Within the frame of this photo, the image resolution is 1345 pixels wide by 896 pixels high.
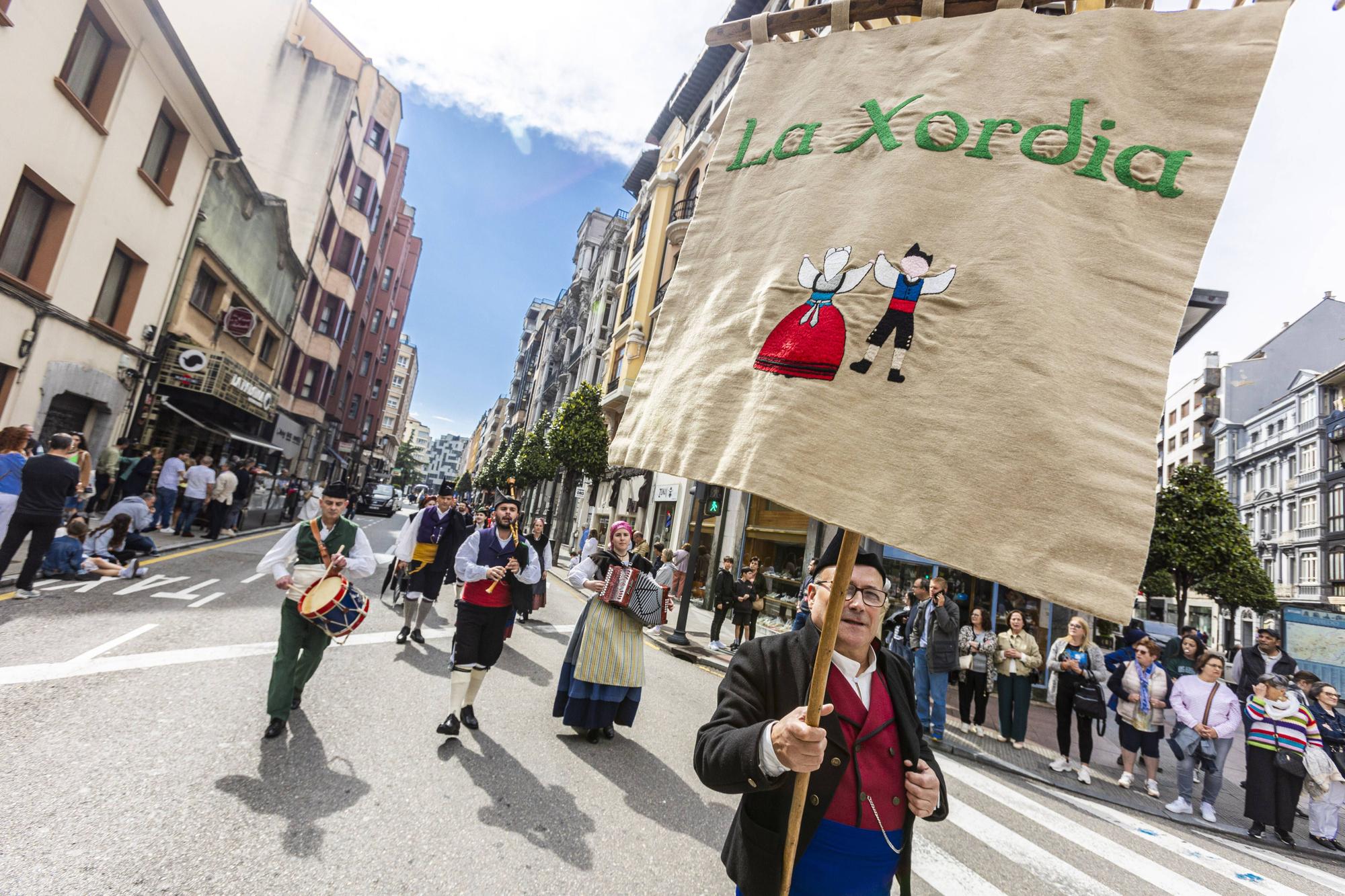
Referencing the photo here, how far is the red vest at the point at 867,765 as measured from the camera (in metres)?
2.04

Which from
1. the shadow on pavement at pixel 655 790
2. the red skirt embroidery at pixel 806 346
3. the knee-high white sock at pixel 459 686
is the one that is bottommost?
the shadow on pavement at pixel 655 790

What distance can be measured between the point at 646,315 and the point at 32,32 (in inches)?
816

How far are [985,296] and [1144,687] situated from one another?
316 inches

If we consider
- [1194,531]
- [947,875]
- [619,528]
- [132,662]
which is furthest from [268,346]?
[1194,531]

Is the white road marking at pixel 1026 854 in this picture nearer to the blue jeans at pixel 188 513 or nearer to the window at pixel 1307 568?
the blue jeans at pixel 188 513

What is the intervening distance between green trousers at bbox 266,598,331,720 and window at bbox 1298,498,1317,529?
5404 cm

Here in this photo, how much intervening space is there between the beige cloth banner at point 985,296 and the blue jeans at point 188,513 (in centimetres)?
1607

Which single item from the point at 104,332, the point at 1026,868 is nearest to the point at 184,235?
the point at 104,332

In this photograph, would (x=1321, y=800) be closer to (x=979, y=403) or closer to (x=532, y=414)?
(x=979, y=403)

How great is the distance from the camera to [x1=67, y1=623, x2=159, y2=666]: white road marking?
5.33 metres

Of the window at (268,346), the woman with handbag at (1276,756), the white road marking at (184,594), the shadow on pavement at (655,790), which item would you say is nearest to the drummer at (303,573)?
the shadow on pavement at (655,790)

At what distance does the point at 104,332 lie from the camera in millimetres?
13289

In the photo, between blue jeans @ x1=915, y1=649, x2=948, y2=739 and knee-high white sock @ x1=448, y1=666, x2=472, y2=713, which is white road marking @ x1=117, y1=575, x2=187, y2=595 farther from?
blue jeans @ x1=915, y1=649, x2=948, y2=739

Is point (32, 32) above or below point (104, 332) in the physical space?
above
